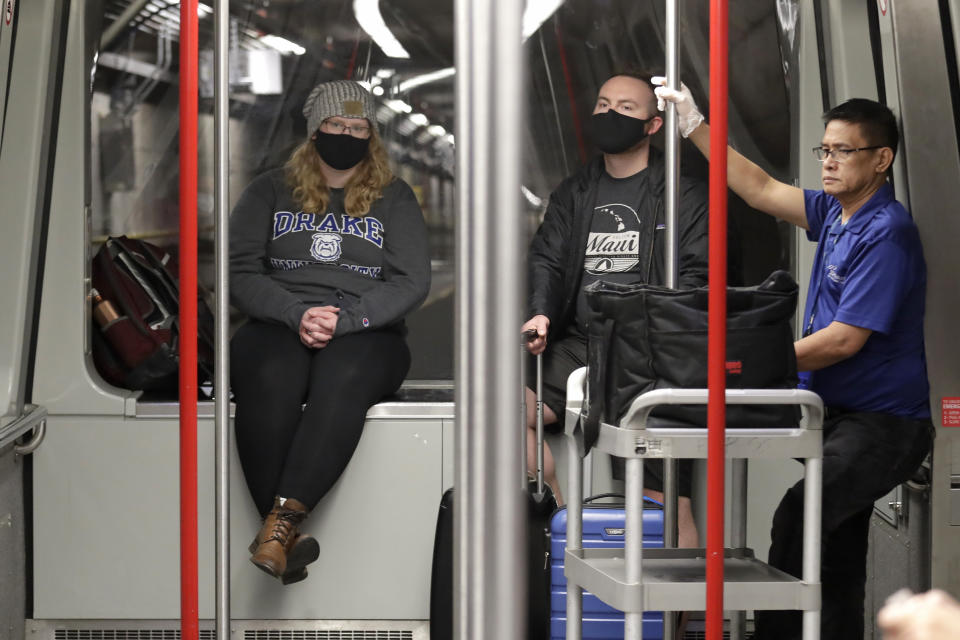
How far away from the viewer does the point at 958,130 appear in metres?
3.24

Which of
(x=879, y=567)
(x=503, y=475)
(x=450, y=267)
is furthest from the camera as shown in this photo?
(x=450, y=267)

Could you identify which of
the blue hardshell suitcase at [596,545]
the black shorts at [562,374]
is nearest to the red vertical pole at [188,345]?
the blue hardshell suitcase at [596,545]

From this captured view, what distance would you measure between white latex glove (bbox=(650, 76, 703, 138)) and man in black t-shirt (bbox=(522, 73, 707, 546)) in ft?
3.09

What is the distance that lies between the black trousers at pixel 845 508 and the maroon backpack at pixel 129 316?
6.74 ft

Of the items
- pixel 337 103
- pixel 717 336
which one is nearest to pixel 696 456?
pixel 717 336

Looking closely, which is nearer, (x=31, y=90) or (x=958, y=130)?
(x=958, y=130)

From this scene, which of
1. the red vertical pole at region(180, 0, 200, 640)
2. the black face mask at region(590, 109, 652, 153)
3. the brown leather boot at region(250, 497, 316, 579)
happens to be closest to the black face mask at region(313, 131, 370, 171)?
the black face mask at region(590, 109, 652, 153)

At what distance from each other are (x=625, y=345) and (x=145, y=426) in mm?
1990

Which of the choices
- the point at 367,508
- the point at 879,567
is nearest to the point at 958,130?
the point at 879,567

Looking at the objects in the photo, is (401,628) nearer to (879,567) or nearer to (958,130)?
(879,567)

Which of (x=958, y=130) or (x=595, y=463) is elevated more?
(x=958, y=130)

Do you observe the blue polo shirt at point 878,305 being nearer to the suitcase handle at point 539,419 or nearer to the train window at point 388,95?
the suitcase handle at point 539,419

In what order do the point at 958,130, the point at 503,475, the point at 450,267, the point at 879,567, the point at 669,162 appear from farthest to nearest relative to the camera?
the point at 450,267, the point at 879,567, the point at 958,130, the point at 669,162, the point at 503,475

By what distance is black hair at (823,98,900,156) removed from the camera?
2.81m
